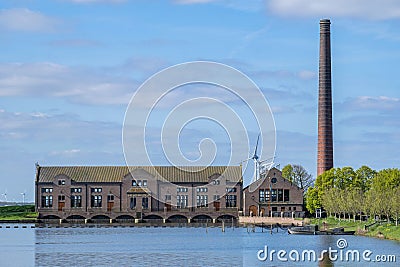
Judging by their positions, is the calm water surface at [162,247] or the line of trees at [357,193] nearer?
the calm water surface at [162,247]

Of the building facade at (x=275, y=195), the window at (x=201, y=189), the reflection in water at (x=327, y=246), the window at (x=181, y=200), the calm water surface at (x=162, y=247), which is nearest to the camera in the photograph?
the reflection in water at (x=327, y=246)

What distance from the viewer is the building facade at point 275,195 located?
128 metres

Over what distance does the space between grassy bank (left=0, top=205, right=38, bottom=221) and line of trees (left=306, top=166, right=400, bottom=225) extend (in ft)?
131

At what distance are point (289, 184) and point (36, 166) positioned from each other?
113 feet

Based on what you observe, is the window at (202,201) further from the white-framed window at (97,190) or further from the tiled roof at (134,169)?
the white-framed window at (97,190)

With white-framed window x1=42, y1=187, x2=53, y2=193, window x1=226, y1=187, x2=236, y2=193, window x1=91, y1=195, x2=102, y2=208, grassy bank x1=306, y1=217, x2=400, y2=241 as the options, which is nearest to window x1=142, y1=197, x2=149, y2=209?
window x1=91, y1=195, x2=102, y2=208

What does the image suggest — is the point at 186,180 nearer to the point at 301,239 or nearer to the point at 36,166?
the point at 36,166

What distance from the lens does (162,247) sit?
78938mm

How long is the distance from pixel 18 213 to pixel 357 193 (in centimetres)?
5947

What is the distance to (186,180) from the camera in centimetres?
13450

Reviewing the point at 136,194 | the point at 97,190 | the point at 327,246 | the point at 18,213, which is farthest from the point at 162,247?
the point at 18,213

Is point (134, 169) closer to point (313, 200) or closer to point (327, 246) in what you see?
point (313, 200)

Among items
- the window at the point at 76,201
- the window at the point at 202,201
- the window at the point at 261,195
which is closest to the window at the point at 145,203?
the window at the point at 202,201

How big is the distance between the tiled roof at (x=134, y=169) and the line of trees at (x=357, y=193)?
17469mm
